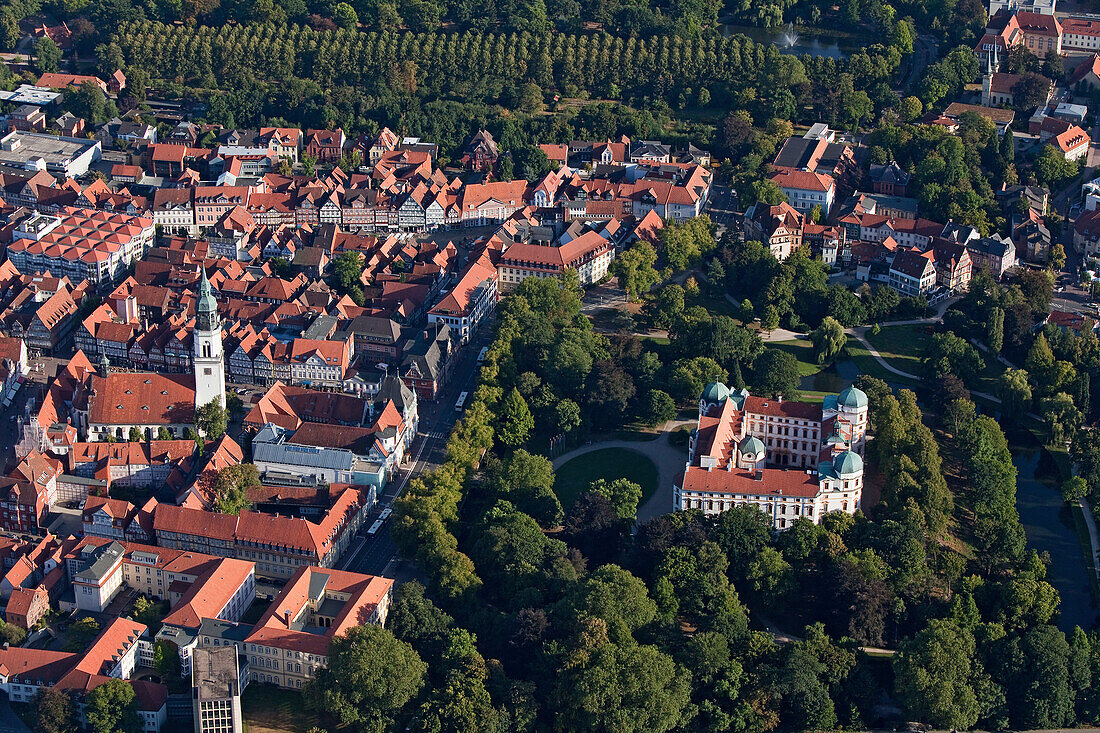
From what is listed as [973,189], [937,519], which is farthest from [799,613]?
[973,189]

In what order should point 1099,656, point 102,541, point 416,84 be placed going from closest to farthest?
1. point 1099,656
2. point 102,541
3. point 416,84

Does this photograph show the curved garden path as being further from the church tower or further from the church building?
the church building

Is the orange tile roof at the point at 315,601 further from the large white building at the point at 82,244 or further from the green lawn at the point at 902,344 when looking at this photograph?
the large white building at the point at 82,244

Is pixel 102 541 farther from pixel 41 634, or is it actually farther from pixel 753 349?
pixel 753 349

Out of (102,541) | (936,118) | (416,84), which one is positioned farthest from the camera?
(416,84)

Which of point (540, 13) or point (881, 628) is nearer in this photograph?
point (881, 628)

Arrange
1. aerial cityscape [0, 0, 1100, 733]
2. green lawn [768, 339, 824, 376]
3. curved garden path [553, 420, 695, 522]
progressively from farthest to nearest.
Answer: green lawn [768, 339, 824, 376] → curved garden path [553, 420, 695, 522] → aerial cityscape [0, 0, 1100, 733]

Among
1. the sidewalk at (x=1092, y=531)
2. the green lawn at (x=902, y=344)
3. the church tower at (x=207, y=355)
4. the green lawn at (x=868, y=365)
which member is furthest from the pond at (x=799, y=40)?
the church tower at (x=207, y=355)

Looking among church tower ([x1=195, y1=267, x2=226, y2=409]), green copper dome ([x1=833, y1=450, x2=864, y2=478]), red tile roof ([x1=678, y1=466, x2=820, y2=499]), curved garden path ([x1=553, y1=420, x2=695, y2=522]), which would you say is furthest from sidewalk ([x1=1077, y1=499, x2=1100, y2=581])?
church tower ([x1=195, y1=267, x2=226, y2=409])
